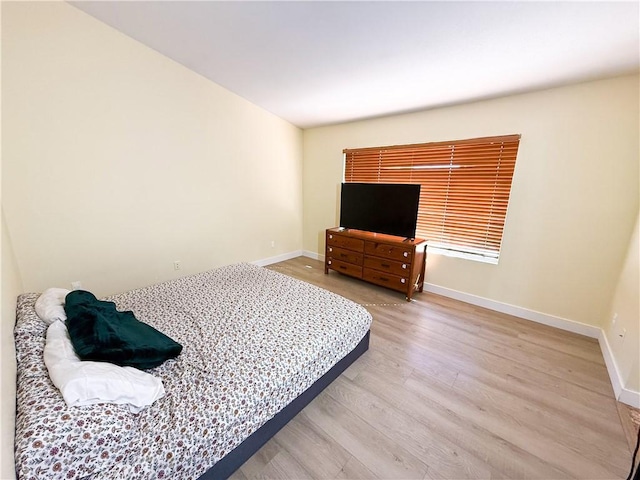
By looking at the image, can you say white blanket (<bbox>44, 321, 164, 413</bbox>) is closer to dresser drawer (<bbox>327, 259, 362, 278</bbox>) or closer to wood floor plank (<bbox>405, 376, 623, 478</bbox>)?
wood floor plank (<bbox>405, 376, 623, 478</bbox>)

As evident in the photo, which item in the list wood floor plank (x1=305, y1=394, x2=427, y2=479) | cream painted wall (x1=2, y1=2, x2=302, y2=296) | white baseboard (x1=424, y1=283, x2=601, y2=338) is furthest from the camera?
white baseboard (x1=424, y1=283, x2=601, y2=338)

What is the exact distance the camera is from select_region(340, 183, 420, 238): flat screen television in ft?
10.1

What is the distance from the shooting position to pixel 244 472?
3.97 feet

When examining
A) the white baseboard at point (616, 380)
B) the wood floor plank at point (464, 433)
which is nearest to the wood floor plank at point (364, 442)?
the wood floor plank at point (464, 433)

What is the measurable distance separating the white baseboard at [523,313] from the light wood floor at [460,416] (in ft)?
0.39

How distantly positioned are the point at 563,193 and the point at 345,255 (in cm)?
240

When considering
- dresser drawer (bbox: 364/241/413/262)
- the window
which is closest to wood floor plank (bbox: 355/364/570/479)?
dresser drawer (bbox: 364/241/413/262)

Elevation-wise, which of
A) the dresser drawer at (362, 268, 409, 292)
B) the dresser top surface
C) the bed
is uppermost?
the dresser top surface

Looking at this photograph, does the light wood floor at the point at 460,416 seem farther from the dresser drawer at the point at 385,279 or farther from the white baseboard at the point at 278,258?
the white baseboard at the point at 278,258

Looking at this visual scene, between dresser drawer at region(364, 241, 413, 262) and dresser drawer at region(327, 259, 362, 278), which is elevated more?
dresser drawer at region(364, 241, 413, 262)

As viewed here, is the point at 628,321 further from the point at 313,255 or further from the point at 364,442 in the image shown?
the point at 313,255

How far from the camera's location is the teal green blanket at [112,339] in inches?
43.0

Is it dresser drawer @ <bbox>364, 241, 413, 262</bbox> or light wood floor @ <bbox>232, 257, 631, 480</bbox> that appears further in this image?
dresser drawer @ <bbox>364, 241, 413, 262</bbox>

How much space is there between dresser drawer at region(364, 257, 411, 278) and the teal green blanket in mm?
2441
